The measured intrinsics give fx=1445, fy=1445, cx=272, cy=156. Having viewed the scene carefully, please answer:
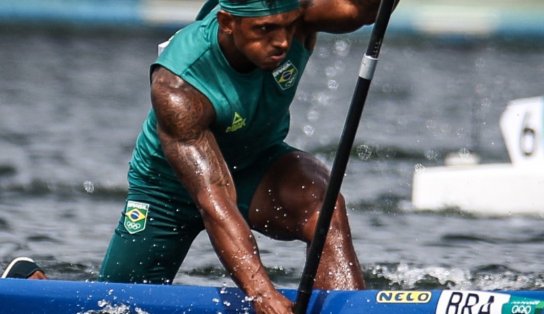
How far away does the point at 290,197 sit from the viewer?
5906 millimetres

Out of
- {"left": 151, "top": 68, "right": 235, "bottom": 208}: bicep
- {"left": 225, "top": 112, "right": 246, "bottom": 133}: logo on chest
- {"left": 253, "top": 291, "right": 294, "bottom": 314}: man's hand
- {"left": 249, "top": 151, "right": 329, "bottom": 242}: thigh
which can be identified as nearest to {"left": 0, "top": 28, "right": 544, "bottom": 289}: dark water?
{"left": 249, "top": 151, "right": 329, "bottom": 242}: thigh

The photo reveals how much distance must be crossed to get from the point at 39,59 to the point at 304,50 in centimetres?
1521

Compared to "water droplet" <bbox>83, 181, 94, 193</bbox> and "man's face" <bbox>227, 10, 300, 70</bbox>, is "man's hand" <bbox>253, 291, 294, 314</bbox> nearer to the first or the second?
"man's face" <bbox>227, 10, 300, 70</bbox>

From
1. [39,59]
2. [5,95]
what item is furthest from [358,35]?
[5,95]

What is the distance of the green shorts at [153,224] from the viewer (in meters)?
6.06

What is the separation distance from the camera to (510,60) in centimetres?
2053

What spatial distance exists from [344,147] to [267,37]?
53cm

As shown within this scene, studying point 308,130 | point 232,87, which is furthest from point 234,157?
point 308,130

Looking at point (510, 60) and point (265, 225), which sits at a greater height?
point (265, 225)

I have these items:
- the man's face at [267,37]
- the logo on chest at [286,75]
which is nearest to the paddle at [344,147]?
the man's face at [267,37]

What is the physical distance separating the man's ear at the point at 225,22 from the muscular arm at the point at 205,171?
0.84ft

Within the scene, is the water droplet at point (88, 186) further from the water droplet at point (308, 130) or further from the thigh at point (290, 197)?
the thigh at point (290, 197)

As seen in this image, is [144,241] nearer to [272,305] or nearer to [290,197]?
[290,197]

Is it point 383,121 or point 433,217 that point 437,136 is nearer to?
point 383,121
